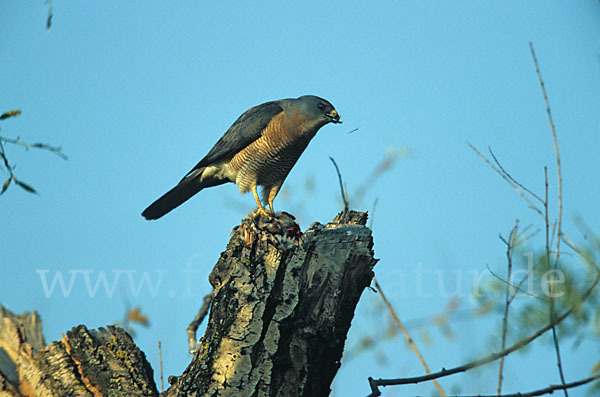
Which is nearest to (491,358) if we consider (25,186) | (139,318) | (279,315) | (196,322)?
(279,315)

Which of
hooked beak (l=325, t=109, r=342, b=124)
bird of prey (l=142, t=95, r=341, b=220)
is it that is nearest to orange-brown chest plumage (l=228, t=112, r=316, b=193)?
bird of prey (l=142, t=95, r=341, b=220)

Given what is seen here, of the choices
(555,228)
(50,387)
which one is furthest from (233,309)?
(555,228)

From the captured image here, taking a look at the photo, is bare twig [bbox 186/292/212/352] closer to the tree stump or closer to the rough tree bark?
the rough tree bark

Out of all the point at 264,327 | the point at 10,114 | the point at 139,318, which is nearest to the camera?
the point at 10,114

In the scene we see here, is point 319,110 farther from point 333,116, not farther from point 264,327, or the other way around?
point 264,327

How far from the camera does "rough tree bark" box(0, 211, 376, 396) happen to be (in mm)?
2912

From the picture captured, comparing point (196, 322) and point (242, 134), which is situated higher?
point (242, 134)

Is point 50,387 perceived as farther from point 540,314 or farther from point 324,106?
point 324,106

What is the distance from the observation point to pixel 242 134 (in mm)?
6633

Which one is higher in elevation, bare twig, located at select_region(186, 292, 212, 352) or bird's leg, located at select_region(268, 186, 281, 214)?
bird's leg, located at select_region(268, 186, 281, 214)

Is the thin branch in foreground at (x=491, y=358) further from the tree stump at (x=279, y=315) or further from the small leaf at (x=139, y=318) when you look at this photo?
the small leaf at (x=139, y=318)

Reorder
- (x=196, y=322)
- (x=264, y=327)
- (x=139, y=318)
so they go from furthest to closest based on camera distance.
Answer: (x=139, y=318) < (x=196, y=322) < (x=264, y=327)

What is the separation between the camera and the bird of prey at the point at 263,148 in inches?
259

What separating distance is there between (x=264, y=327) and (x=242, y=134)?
3.93 m
